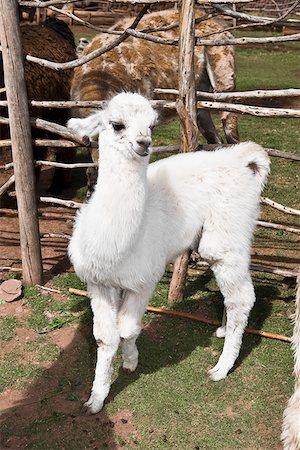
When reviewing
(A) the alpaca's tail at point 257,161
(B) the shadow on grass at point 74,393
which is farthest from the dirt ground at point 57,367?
(A) the alpaca's tail at point 257,161

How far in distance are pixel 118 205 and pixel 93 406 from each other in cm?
113

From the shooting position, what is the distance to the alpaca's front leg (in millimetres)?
3182

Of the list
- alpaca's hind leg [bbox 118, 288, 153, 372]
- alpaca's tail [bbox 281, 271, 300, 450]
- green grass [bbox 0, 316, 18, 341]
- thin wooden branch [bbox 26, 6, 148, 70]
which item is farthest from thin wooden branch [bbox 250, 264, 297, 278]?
alpaca's tail [bbox 281, 271, 300, 450]

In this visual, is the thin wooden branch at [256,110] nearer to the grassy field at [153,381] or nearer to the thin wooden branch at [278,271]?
the thin wooden branch at [278,271]

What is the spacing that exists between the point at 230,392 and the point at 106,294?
3.10 ft

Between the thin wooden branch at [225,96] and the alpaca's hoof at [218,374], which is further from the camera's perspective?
the thin wooden branch at [225,96]

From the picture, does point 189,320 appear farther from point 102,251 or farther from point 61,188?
point 61,188

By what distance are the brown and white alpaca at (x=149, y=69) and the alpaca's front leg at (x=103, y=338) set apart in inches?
106

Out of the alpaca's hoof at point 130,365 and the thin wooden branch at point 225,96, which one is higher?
the thin wooden branch at point 225,96

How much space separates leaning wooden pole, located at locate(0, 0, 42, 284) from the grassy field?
270mm

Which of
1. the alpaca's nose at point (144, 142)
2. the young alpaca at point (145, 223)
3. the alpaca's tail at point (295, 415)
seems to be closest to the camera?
the alpaca's tail at point (295, 415)

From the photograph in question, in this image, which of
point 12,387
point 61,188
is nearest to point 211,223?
point 12,387

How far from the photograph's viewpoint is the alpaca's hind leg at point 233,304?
3.43 m

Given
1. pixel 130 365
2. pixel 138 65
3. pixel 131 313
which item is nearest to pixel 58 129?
pixel 131 313
